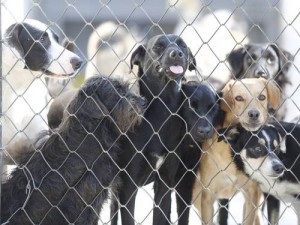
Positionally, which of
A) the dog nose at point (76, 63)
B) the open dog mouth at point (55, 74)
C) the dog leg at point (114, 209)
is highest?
the dog nose at point (76, 63)

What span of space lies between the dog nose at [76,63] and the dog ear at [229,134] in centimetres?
77

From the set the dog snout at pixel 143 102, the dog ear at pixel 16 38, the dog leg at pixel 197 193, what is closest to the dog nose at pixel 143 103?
the dog snout at pixel 143 102

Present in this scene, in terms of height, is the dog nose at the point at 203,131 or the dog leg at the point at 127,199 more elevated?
the dog nose at the point at 203,131

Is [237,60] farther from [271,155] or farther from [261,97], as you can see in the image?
[271,155]

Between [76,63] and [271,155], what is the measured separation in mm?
1054

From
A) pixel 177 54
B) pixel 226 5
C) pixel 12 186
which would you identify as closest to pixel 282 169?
pixel 177 54

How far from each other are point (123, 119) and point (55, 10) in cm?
738

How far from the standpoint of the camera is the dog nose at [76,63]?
13.9 ft

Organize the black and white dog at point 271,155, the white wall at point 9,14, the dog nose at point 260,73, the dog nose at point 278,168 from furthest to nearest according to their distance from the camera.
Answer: the dog nose at point 260,73 < the white wall at point 9,14 < the black and white dog at point 271,155 < the dog nose at point 278,168

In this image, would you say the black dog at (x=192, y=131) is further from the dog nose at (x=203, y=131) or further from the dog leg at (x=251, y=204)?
the dog leg at (x=251, y=204)

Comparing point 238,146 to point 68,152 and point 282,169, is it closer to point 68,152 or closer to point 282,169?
point 282,169

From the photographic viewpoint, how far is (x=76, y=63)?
4227mm

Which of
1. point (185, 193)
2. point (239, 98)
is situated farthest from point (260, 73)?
point (185, 193)

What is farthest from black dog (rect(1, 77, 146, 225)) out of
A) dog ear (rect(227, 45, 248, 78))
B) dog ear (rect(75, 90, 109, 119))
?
dog ear (rect(227, 45, 248, 78))
